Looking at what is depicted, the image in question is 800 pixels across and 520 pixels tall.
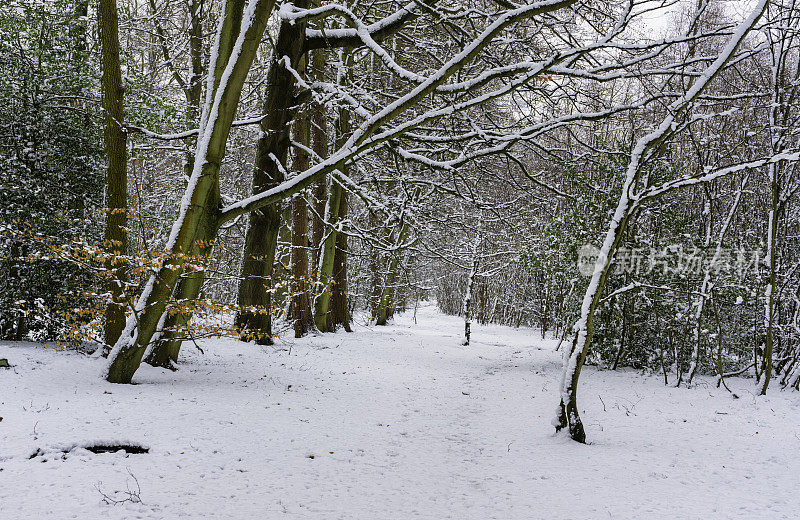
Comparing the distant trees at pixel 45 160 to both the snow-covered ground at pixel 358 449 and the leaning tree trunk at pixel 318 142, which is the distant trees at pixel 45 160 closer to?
the snow-covered ground at pixel 358 449

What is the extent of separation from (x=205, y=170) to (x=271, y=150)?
3.17 metres

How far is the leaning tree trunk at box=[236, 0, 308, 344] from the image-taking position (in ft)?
26.2

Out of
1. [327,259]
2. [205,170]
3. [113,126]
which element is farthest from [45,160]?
[327,259]

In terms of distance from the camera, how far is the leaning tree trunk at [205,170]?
5.20m

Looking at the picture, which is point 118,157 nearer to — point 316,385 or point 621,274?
point 316,385

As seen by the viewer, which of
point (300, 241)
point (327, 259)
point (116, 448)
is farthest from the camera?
point (327, 259)

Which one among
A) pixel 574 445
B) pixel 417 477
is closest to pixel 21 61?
pixel 417 477

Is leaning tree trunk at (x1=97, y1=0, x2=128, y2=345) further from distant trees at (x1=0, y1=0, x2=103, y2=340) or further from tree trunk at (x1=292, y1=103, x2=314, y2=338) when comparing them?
tree trunk at (x1=292, y1=103, x2=314, y2=338)

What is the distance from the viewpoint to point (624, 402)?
25.7ft

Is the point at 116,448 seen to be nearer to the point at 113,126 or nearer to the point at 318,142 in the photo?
the point at 113,126

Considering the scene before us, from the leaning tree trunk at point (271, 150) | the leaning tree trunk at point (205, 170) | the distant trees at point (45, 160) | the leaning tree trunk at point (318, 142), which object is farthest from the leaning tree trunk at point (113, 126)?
the leaning tree trunk at point (318, 142)

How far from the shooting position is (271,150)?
27.5ft

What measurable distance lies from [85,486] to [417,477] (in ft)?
8.88

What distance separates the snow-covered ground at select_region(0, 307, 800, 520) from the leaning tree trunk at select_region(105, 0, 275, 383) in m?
0.55
